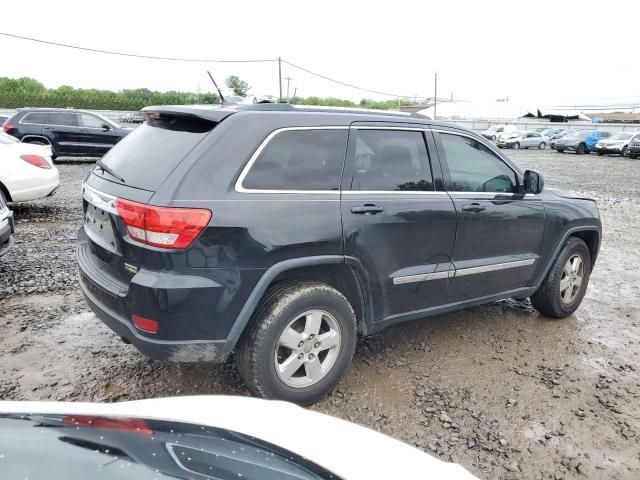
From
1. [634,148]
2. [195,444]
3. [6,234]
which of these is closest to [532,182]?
[195,444]

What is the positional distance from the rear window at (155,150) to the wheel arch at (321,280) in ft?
2.61

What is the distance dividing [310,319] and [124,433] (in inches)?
62.7

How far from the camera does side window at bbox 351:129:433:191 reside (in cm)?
336

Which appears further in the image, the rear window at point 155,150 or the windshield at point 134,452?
the rear window at point 155,150

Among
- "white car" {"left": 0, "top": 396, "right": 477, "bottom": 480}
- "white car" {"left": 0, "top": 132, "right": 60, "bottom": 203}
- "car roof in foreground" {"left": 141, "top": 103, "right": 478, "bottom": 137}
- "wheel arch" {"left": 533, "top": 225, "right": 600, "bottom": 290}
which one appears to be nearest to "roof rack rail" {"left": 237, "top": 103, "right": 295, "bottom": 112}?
"car roof in foreground" {"left": 141, "top": 103, "right": 478, "bottom": 137}

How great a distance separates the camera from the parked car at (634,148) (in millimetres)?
26734

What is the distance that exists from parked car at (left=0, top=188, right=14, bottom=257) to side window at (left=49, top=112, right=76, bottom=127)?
10.6m

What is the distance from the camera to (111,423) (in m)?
1.65

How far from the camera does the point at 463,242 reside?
3787 mm

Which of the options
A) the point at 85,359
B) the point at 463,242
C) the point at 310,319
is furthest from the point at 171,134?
the point at 463,242

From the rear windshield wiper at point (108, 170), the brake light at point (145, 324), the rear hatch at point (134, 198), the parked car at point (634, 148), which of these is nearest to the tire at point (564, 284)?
the rear hatch at point (134, 198)

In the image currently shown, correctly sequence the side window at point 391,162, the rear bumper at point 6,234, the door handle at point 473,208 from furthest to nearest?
the rear bumper at point 6,234
the door handle at point 473,208
the side window at point 391,162

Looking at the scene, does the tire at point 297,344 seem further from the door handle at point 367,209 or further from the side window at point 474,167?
the side window at point 474,167

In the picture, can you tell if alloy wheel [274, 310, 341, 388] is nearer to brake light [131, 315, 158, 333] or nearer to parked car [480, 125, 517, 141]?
brake light [131, 315, 158, 333]
